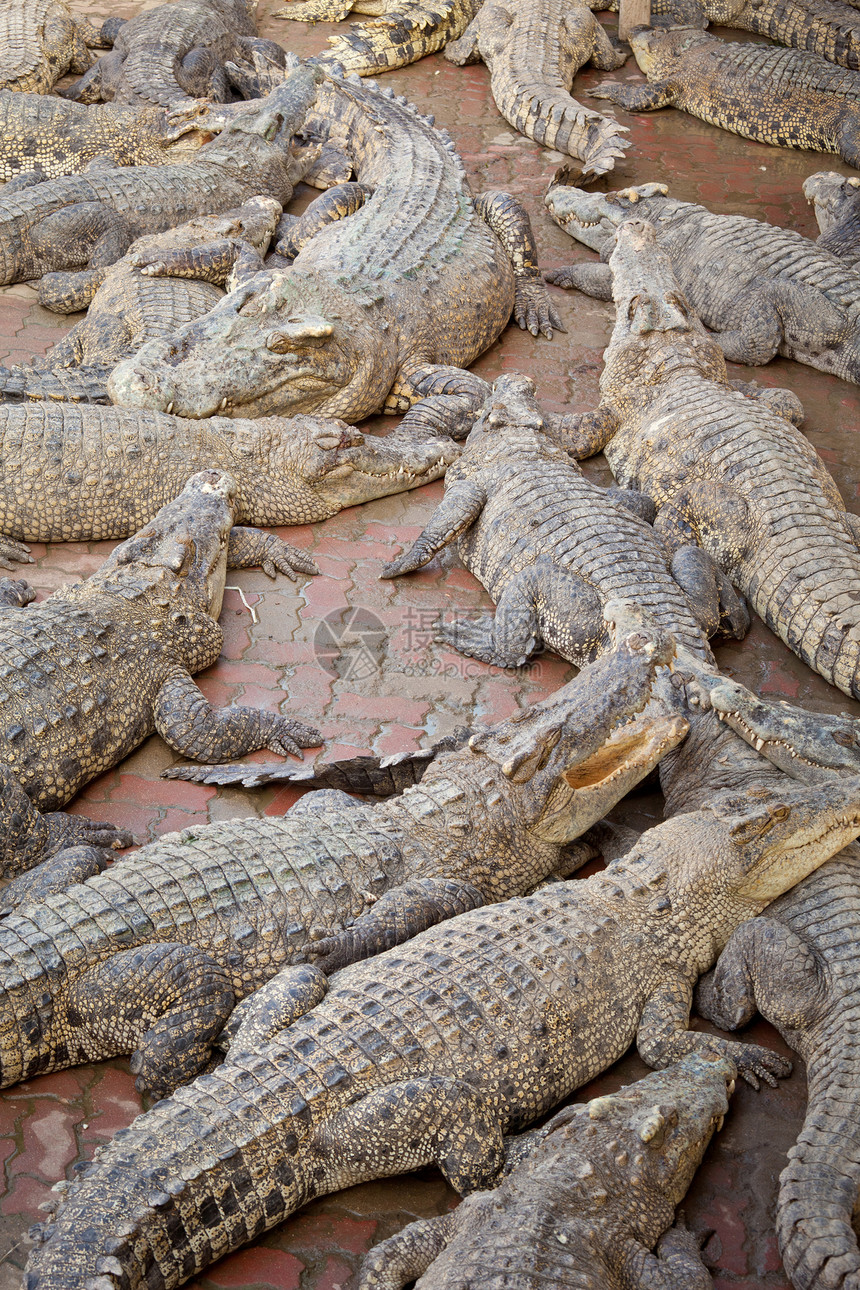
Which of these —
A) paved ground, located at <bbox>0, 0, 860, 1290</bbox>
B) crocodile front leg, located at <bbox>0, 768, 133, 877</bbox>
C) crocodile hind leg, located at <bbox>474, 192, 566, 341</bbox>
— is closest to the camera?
paved ground, located at <bbox>0, 0, 860, 1290</bbox>

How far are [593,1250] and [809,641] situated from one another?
278 cm

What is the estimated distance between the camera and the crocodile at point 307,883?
309cm

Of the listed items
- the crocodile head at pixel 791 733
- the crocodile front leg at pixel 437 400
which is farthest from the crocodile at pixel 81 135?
the crocodile head at pixel 791 733

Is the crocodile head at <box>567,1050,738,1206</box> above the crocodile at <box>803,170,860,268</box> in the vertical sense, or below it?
below

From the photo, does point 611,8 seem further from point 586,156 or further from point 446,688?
point 446,688

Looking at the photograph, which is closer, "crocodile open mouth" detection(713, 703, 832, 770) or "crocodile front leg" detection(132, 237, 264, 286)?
"crocodile open mouth" detection(713, 703, 832, 770)

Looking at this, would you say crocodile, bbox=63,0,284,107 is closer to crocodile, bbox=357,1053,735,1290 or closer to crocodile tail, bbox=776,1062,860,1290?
crocodile, bbox=357,1053,735,1290

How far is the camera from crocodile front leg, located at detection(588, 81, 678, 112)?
8.81 metres

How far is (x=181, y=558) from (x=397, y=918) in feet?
6.11

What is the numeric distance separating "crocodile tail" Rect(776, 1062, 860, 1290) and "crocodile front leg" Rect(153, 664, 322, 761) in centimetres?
217

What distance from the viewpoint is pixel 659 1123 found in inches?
110

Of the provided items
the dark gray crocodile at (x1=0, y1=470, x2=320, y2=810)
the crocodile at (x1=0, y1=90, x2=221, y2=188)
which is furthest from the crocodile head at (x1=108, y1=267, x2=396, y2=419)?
the crocodile at (x1=0, y1=90, x2=221, y2=188)

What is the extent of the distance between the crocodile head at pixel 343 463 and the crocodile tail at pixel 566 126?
139 inches

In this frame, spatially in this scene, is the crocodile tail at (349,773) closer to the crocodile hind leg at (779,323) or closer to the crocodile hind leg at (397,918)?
the crocodile hind leg at (397,918)
